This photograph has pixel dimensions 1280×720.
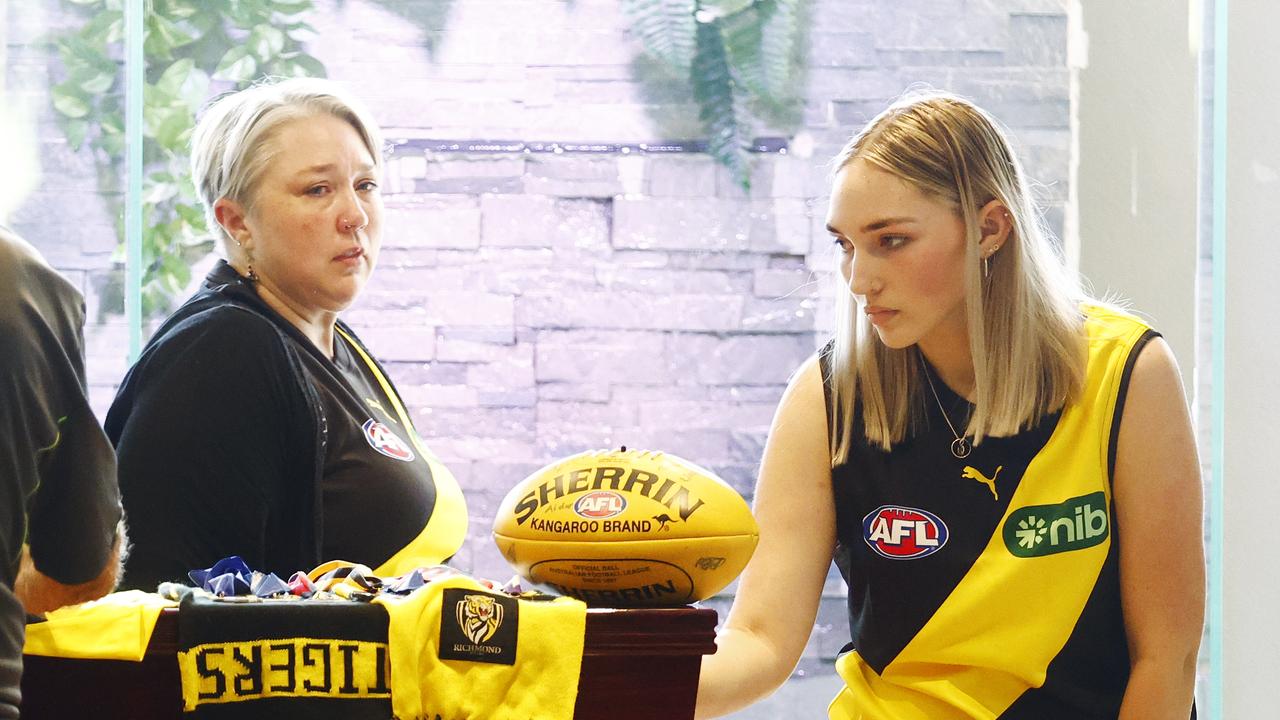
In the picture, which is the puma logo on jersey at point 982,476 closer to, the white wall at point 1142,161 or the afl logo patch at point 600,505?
the afl logo patch at point 600,505

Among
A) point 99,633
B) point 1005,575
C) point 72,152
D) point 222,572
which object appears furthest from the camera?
point 72,152

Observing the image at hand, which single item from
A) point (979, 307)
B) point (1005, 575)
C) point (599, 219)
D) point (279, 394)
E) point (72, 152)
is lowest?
point (1005, 575)

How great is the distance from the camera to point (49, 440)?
0.96m

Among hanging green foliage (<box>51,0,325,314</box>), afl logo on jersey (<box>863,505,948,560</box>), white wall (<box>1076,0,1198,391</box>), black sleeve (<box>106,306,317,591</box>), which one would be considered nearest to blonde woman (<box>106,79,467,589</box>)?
black sleeve (<box>106,306,317,591</box>)

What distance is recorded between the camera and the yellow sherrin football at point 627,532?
1064mm

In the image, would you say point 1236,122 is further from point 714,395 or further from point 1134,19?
point 714,395

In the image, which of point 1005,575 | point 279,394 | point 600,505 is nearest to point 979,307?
point 1005,575

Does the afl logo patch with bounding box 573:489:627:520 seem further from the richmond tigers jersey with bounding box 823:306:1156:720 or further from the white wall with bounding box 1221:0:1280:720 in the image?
the white wall with bounding box 1221:0:1280:720

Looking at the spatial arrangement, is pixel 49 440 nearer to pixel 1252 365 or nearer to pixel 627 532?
pixel 627 532

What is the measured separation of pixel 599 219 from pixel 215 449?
1.41 meters

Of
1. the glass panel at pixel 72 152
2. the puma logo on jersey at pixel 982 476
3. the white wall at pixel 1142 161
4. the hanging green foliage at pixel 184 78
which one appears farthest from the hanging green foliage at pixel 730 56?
the puma logo on jersey at pixel 982 476

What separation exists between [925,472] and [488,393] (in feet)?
4.66

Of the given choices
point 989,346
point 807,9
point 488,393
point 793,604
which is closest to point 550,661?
point 793,604

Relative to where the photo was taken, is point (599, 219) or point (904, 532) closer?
point (904, 532)
